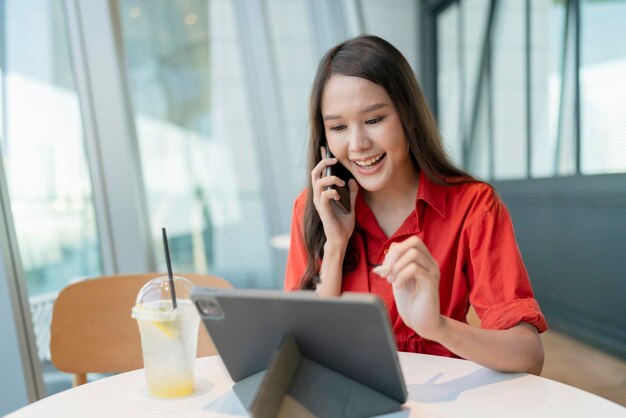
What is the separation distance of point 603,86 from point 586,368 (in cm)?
161

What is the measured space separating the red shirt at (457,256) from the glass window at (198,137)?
2720mm

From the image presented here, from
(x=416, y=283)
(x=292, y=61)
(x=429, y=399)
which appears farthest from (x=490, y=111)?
(x=429, y=399)

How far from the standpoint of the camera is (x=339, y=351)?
841mm

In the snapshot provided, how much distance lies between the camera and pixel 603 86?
11.3 feet

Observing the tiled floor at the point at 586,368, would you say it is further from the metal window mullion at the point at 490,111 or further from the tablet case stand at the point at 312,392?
the tablet case stand at the point at 312,392

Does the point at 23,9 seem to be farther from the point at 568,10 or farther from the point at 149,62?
the point at 568,10

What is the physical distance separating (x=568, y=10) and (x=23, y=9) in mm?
3171

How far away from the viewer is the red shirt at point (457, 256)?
1.27 m

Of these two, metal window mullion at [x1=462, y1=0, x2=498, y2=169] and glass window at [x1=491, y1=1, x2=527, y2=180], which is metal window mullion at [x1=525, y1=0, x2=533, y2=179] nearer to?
glass window at [x1=491, y1=1, x2=527, y2=180]

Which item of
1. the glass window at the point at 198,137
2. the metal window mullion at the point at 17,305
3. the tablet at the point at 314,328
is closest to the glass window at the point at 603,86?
the glass window at the point at 198,137

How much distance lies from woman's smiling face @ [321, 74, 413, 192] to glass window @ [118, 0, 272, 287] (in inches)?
110

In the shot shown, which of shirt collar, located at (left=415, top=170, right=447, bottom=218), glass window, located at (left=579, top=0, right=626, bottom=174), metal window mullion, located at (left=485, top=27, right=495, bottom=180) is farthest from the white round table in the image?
metal window mullion, located at (left=485, top=27, right=495, bottom=180)

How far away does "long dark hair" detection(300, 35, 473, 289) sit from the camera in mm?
1458

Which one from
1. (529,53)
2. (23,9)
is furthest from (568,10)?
(23,9)
